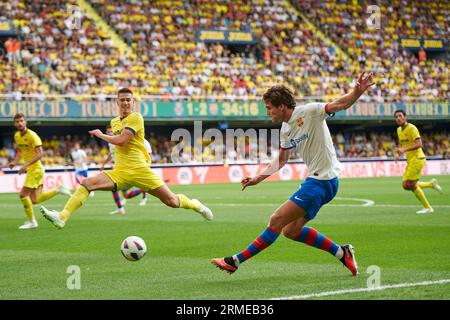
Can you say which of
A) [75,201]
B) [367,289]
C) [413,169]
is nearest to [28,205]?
[75,201]

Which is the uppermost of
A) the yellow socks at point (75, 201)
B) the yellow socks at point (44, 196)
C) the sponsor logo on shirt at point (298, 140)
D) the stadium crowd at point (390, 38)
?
the stadium crowd at point (390, 38)

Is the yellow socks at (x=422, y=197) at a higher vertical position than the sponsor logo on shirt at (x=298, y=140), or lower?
lower

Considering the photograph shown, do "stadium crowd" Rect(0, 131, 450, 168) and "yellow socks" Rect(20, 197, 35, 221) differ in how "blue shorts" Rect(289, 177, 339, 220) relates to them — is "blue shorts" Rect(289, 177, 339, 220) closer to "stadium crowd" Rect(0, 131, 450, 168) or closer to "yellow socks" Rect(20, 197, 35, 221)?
"yellow socks" Rect(20, 197, 35, 221)

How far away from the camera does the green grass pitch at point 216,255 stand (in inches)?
347

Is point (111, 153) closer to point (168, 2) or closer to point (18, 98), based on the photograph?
point (18, 98)

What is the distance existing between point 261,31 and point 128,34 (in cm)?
1032

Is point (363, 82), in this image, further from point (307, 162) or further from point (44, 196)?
point (44, 196)

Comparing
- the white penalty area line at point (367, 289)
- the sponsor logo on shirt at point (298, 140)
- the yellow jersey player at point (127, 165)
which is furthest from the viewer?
the yellow jersey player at point (127, 165)

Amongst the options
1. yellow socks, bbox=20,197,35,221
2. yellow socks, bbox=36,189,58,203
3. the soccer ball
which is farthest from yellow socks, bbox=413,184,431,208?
the soccer ball

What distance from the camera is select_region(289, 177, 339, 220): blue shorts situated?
927cm

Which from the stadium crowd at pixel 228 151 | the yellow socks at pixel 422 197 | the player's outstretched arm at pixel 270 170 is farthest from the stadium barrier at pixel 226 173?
the player's outstretched arm at pixel 270 170

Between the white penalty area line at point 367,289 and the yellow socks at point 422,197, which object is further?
the yellow socks at point 422,197

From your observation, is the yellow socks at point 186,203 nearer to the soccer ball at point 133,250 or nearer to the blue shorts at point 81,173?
the soccer ball at point 133,250

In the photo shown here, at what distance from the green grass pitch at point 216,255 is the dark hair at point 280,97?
192 centimetres
